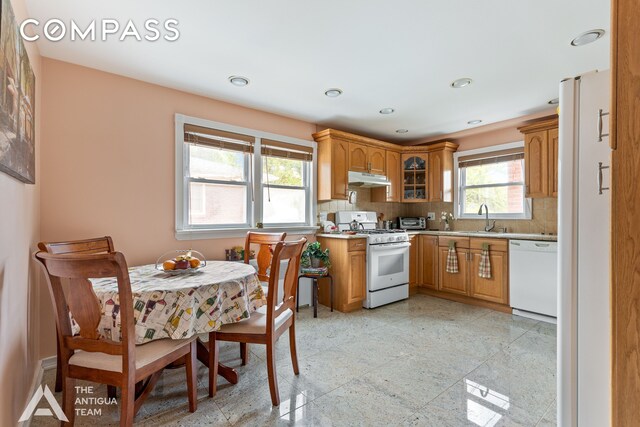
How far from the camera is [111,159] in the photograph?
8.43ft

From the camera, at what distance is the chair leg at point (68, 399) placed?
1.44m

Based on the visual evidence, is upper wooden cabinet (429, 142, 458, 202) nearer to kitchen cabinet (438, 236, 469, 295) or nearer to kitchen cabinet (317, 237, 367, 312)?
kitchen cabinet (438, 236, 469, 295)

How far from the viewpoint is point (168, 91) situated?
2887 mm

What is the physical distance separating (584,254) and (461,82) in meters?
2.14

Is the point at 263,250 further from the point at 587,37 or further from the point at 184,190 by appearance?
the point at 587,37

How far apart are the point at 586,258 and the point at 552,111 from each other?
321cm

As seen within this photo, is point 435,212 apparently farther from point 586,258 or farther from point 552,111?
point 586,258

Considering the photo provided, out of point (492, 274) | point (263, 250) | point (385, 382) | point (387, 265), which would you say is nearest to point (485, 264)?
point (492, 274)

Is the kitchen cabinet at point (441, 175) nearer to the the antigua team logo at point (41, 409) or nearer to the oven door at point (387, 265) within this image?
the oven door at point (387, 265)

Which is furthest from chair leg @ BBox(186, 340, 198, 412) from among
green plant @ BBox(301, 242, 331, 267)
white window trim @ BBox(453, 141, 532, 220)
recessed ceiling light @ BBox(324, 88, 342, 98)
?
white window trim @ BBox(453, 141, 532, 220)

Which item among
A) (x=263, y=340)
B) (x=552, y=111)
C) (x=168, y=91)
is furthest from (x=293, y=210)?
(x=552, y=111)

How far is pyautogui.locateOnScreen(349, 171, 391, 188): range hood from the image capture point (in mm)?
4062

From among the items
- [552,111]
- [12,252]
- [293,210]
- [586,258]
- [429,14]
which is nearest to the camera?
[586,258]

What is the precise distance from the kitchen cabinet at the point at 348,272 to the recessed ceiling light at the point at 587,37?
259 cm
